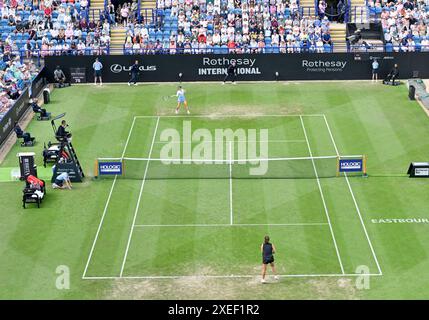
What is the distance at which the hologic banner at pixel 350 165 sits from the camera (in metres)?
40.7

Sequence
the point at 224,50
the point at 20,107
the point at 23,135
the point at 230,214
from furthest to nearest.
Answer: the point at 224,50 → the point at 20,107 → the point at 23,135 → the point at 230,214

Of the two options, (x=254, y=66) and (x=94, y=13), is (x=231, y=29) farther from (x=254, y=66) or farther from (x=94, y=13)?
(x=94, y=13)

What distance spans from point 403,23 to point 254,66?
12265 mm

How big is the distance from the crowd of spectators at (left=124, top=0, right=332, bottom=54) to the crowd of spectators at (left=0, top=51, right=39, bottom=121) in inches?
291

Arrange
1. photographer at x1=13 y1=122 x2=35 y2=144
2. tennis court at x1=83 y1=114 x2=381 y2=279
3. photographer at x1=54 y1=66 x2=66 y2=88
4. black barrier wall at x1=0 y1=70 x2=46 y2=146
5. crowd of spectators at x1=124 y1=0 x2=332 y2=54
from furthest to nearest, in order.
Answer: crowd of spectators at x1=124 y1=0 x2=332 y2=54 < photographer at x1=54 y1=66 x2=66 y2=88 < black barrier wall at x1=0 y1=70 x2=46 y2=146 < photographer at x1=13 y1=122 x2=35 y2=144 < tennis court at x1=83 y1=114 x2=381 y2=279

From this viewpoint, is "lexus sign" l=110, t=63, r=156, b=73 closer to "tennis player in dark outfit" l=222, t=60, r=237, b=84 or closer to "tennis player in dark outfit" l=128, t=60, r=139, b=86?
"tennis player in dark outfit" l=128, t=60, r=139, b=86

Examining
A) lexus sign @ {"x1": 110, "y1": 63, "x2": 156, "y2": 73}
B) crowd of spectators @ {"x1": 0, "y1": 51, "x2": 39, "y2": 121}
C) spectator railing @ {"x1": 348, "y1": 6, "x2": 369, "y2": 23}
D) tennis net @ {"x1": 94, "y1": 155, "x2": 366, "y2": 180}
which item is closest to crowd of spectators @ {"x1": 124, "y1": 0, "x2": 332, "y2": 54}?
lexus sign @ {"x1": 110, "y1": 63, "x2": 156, "y2": 73}

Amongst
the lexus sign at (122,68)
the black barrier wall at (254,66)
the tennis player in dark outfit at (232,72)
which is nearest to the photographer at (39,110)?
the black barrier wall at (254,66)

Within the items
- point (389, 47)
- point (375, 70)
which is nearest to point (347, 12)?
point (389, 47)

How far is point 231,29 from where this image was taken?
60.6 m

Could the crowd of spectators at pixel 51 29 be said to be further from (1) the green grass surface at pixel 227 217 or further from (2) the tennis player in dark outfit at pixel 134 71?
(1) the green grass surface at pixel 227 217

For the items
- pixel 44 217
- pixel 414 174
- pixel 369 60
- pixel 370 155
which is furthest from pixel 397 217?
pixel 369 60

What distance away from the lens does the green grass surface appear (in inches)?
1188

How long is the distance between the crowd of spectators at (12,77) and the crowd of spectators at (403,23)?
2514 cm
